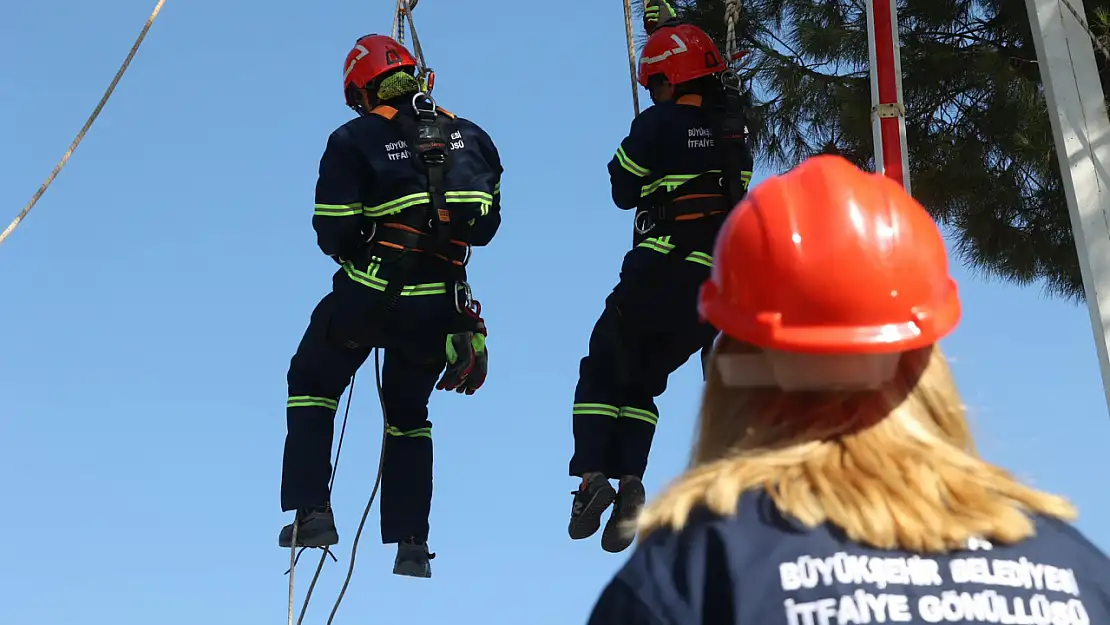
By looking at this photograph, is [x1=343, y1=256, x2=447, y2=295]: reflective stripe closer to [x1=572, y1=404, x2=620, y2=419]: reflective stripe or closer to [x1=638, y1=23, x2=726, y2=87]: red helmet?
[x1=572, y1=404, x2=620, y2=419]: reflective stripe

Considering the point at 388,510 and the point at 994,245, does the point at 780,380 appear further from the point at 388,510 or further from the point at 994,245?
the point at 994,245

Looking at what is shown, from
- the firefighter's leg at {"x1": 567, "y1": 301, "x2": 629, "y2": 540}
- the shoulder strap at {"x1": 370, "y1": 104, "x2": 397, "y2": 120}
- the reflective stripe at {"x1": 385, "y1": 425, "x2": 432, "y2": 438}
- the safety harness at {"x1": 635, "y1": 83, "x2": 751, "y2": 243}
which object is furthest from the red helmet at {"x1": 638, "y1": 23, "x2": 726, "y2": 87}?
the reflective stripe at {"x1": 385, "y1": 425, "x2": 432, "y2": 438}

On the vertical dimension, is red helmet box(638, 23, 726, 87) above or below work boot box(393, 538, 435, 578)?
above

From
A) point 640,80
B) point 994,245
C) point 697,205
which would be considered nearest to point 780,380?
point 697,205

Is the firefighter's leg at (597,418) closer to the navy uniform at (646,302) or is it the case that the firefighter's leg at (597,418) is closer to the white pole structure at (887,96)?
the navy uniform at (646,302)

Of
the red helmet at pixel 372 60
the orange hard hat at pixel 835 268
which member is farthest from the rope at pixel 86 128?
the orange hard hat at pixel 835 268

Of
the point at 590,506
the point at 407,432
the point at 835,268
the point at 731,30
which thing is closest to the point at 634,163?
the point at 731,30

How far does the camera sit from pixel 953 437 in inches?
85.7

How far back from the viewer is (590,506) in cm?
616

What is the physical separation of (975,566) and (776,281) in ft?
1.44

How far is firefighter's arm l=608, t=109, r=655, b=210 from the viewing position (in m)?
6.07

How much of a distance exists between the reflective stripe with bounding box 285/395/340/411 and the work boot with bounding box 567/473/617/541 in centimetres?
102

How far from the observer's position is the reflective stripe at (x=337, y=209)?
602cm

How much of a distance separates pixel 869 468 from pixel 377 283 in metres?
4.19
